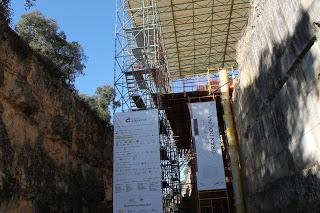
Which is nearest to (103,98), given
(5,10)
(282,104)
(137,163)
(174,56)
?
(174,56)

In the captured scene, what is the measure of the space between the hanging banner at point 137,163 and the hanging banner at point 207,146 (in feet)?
6.57

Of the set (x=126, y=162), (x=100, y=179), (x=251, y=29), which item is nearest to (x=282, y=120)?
(x=251, y=29)

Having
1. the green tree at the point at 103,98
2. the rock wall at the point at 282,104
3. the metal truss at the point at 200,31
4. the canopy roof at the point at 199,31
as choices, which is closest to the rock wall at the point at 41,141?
the rock wall at the point at 282,104

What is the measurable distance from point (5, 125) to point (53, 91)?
3.58 meters

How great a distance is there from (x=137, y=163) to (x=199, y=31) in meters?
12.3

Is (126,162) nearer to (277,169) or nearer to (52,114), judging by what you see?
(52,114)

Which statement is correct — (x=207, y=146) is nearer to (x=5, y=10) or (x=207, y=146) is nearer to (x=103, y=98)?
(x=5, y=10)

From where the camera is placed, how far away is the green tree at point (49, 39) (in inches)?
736

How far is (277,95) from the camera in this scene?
9305 mm

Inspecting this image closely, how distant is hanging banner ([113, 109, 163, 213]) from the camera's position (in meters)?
12.6

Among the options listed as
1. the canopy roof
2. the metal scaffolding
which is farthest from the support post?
the canopy roof

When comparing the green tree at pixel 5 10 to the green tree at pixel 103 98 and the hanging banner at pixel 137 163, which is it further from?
the green tree at pixel 103 98

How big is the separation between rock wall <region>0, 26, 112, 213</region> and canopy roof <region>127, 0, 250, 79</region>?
771 cm

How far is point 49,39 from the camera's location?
19125 millimetres
